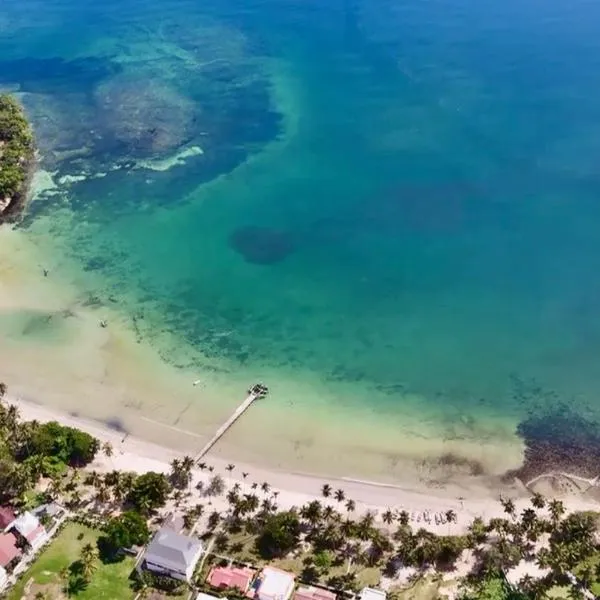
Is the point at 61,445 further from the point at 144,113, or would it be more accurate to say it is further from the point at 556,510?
the point at 144,113

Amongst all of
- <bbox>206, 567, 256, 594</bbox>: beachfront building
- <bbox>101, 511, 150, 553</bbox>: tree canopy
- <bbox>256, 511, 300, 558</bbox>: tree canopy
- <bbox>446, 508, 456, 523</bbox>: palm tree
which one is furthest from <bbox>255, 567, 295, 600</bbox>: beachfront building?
→ <bbox>446, 508, 456, 523</bbox>: palm tree

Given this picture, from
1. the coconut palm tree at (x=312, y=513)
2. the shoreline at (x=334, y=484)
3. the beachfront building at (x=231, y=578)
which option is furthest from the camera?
the shoreline at (x=334, y=484)

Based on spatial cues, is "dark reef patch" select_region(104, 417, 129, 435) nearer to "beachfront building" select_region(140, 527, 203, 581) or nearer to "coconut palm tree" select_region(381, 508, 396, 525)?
"beachfront building" select_region(140, 527, 203, 581)

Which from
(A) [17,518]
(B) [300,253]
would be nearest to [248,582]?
(A) [17,518]

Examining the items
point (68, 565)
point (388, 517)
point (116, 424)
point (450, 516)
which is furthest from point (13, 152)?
point (450, 516)

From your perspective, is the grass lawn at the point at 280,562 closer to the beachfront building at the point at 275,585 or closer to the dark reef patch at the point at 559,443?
the beachfront building at the point at 275,585

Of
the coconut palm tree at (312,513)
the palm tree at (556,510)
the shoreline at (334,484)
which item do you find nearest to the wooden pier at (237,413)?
the shoreline at (334,484)

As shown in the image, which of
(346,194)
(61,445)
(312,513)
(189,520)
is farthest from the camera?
(346,194)
